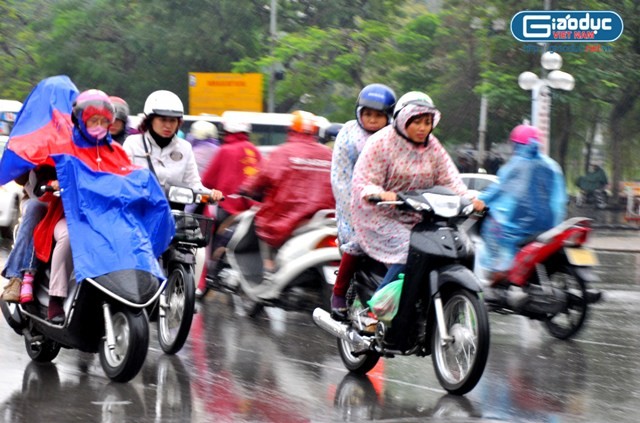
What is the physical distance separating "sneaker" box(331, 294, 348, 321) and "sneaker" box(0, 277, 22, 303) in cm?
204

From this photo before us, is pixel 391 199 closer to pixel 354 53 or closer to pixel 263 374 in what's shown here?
pixel 263 374

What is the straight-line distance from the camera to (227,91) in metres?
35.3

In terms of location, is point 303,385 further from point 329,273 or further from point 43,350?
point 329,273

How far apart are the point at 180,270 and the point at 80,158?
62.8 inches

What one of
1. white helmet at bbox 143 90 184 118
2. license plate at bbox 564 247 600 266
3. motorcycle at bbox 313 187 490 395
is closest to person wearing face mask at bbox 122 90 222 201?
white helmet at bbox 143 90 184 118

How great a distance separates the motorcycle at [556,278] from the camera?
9.71 m

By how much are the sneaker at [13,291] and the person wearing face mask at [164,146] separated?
1640 millimetres

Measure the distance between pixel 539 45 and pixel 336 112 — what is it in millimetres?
15333

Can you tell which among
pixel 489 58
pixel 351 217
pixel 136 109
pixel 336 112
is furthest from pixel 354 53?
pixel 351 217

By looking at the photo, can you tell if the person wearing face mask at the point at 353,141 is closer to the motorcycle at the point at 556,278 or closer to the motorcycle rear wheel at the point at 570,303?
the motorcycle at the point at 556,278

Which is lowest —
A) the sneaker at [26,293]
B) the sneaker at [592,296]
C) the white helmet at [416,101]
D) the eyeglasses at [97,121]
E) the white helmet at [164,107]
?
the sneaker at [592,296]

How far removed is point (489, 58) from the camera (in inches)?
1276

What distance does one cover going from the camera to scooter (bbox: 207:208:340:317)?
977 centimetres

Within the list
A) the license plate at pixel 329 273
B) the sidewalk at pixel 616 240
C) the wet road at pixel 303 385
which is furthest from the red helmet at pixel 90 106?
the sidewalk at pixel 616 240
